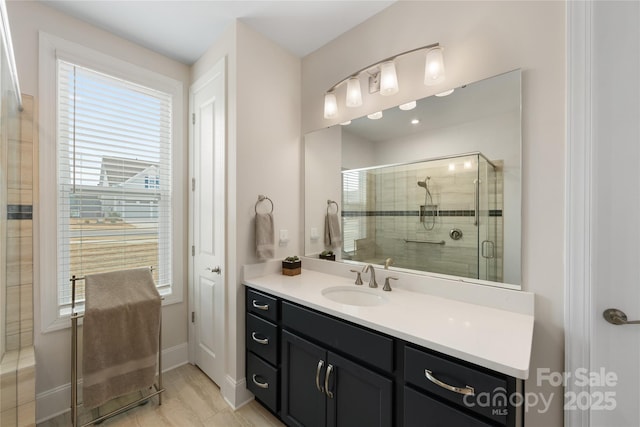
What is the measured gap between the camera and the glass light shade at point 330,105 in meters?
1.90

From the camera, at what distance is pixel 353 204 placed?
192 centimetres

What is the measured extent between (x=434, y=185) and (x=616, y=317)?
91 centimetres

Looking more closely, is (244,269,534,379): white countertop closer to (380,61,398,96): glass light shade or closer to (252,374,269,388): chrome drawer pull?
(252,374,269,388): chrome drawer pull

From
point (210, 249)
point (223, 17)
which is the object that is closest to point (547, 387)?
point (210, 249)

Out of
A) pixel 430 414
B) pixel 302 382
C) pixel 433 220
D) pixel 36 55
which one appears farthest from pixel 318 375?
pixel 36 55

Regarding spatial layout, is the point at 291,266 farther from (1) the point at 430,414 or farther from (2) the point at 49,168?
(2) the point at 49,168

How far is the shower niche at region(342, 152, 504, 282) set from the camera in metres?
1.31

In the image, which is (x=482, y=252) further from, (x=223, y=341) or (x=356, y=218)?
(x=223, y=341)

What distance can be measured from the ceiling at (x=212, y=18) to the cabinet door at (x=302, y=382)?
2060 millimetres

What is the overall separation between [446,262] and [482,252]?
0.19 meters

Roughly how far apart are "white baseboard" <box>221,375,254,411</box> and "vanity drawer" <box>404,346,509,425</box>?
1294mm

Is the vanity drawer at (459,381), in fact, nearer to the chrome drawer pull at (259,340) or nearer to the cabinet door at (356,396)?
the cabinet door at (356,396)

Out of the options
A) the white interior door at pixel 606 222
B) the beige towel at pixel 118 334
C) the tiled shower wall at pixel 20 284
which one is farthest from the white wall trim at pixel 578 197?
the tiled shower wall at pixel 20 284

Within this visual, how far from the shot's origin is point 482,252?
133 centimetres
